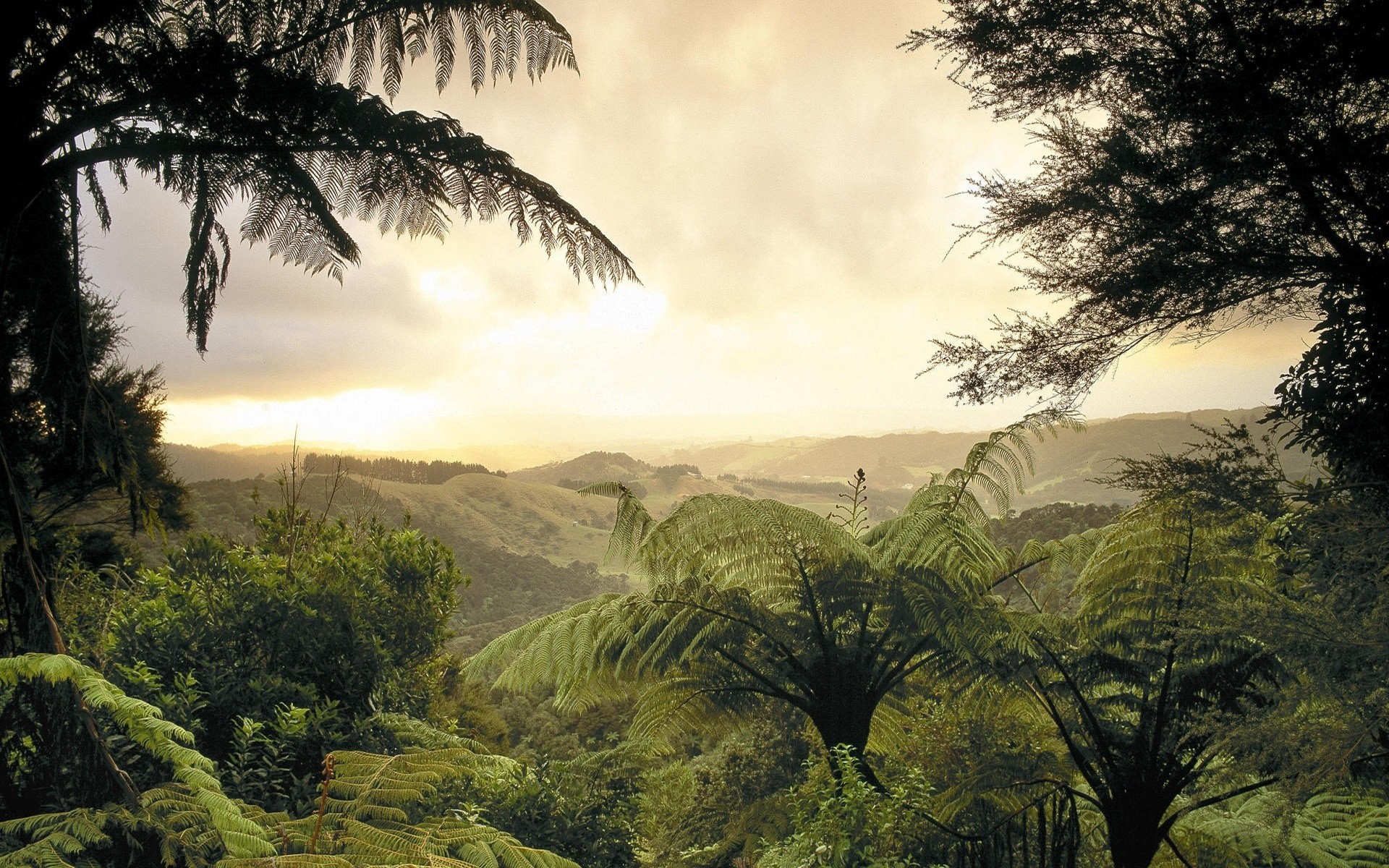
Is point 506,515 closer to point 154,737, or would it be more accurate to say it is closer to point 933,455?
point 154,737

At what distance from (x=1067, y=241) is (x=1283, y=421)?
1255mm

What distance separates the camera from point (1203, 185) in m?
2.64

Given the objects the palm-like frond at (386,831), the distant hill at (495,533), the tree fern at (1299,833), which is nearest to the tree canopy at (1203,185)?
the tree fern at (1299,833)

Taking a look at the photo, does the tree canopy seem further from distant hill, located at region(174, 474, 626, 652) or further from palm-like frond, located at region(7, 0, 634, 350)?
distant hill, located at region(174, 474, 626, 652)

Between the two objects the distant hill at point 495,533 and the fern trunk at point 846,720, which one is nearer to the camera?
the fern trunk at point 846,720

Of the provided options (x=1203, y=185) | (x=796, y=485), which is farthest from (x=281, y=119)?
(x=796, y=485)

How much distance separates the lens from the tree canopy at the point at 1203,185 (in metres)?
2.29

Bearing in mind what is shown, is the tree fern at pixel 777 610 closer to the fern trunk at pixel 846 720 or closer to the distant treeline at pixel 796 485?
the fern trunk at pixel 846 720

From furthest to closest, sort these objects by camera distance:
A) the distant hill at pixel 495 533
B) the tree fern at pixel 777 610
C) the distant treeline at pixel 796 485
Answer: the distant treeline at pixel 796 485
the distant hill at pixel 495 533
the tree fern at pixel 777 610

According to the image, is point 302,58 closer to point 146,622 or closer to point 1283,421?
point 146,622

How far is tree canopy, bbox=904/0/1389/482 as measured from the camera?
2.29 metres

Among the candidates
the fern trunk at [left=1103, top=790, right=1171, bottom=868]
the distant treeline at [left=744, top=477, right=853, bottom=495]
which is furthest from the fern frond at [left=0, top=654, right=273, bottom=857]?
the distant treeline at [left=744, top=477, right=853, bottom=495]

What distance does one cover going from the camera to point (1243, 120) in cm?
239

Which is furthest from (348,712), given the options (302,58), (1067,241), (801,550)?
(1067,241)
